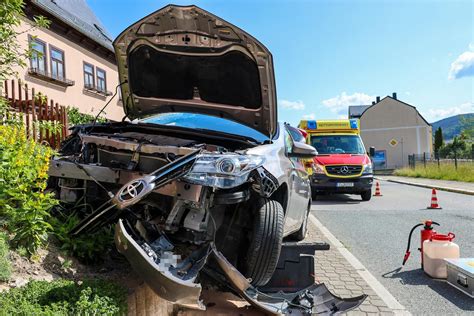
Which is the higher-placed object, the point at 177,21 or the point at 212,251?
the point at 177,21

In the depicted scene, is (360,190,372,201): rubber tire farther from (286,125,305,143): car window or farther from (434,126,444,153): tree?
(434,126,444,153): tree

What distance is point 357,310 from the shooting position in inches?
159

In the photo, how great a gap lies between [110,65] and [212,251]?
64.7 feet

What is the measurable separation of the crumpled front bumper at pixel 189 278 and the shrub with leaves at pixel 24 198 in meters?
0.83

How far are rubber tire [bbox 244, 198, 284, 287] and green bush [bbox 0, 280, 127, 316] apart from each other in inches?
40.8

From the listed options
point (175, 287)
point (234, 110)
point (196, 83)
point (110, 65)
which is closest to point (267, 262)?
Answer: point (175, 287)

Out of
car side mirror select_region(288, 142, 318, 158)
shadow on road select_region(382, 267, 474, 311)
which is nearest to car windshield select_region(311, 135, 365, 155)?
shadow on road select_region(382, 267, 474, 311)

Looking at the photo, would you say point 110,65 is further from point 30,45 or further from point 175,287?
point 175,287

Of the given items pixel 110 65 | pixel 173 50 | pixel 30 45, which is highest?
pixel 110 65

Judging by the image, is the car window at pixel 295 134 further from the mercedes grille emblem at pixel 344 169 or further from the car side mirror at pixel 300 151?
the mercedes grille emblem at pixel 344 169

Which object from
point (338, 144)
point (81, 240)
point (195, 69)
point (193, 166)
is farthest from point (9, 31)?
point (338, 144)

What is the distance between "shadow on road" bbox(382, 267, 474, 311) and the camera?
432 cm

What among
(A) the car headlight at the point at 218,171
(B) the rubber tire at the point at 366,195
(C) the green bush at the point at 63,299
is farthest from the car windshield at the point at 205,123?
(B) the rubber tire at the point at 366,195

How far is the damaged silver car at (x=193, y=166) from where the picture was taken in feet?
9.05
